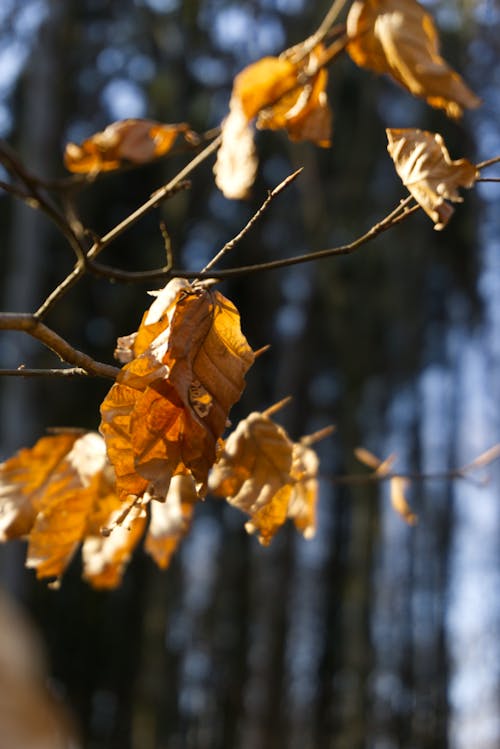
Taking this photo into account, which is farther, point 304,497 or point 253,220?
point 304,497

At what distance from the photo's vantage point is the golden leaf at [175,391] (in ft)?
1.95

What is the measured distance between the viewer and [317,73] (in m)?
0.72

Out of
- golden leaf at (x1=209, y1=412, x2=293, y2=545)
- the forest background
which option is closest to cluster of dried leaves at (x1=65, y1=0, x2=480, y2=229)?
golden leaf at (x1=209, y1=412, x2=293, y2=545)

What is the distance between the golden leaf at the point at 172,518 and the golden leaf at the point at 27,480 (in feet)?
0.42

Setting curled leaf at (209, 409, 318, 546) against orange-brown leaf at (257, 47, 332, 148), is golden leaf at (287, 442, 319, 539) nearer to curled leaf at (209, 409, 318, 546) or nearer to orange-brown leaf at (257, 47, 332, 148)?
curled leaf at (209, 409, 318, 546)

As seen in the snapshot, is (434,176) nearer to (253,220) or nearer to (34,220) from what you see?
(253,220)

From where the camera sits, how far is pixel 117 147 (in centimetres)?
86

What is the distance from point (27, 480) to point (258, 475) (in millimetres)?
223

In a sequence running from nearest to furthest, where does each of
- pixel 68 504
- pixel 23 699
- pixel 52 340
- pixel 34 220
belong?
pixel 23 699
pixel 52 340
pixel 68 504
pixel 34 220

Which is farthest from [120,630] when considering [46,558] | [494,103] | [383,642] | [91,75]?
[46,558]

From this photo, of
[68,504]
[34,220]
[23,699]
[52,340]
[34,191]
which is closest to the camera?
[23,699]

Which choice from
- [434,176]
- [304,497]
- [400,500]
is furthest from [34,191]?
[400,500]

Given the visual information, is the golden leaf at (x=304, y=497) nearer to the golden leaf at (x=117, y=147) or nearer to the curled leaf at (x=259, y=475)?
the curled leaf at (x=259, y=475)

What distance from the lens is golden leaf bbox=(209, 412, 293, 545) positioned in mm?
807
